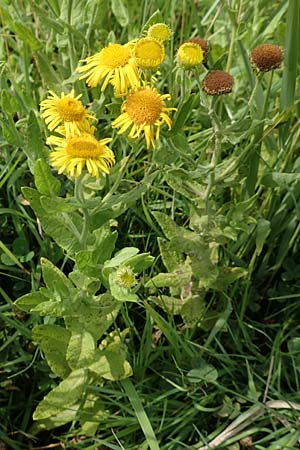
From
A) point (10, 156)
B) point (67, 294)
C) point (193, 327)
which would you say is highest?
point (10, 156)

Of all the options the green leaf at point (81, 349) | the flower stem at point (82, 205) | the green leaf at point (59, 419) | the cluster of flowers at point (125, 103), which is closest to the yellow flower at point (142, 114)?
the cluster of flowers at point (125, 103)

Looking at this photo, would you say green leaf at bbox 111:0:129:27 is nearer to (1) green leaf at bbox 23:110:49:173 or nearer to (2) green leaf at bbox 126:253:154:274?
(1) green leaf at bbox 23:110:49:173

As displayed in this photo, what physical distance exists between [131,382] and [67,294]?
28 centimetres

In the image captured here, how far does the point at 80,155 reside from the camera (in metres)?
1.23

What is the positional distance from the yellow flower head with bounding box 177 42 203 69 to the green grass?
0.18 ft

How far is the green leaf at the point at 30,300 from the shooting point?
1.40 metres

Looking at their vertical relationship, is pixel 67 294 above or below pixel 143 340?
above

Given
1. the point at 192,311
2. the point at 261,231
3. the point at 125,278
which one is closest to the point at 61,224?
the point at 125,278

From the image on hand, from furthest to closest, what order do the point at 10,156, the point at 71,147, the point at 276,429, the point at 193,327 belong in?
the point at 10,156
the point at 193,327
the point at 276,429
the point at 71,147

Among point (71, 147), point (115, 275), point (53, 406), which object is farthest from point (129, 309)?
point (71, 147)

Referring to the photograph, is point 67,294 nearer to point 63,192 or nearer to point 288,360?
point 63,192

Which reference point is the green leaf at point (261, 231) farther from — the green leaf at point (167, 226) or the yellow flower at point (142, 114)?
the yellow flower at point (142, 114)

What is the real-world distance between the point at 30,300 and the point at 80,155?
358 millimetres

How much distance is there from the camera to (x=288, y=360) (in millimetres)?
1676
